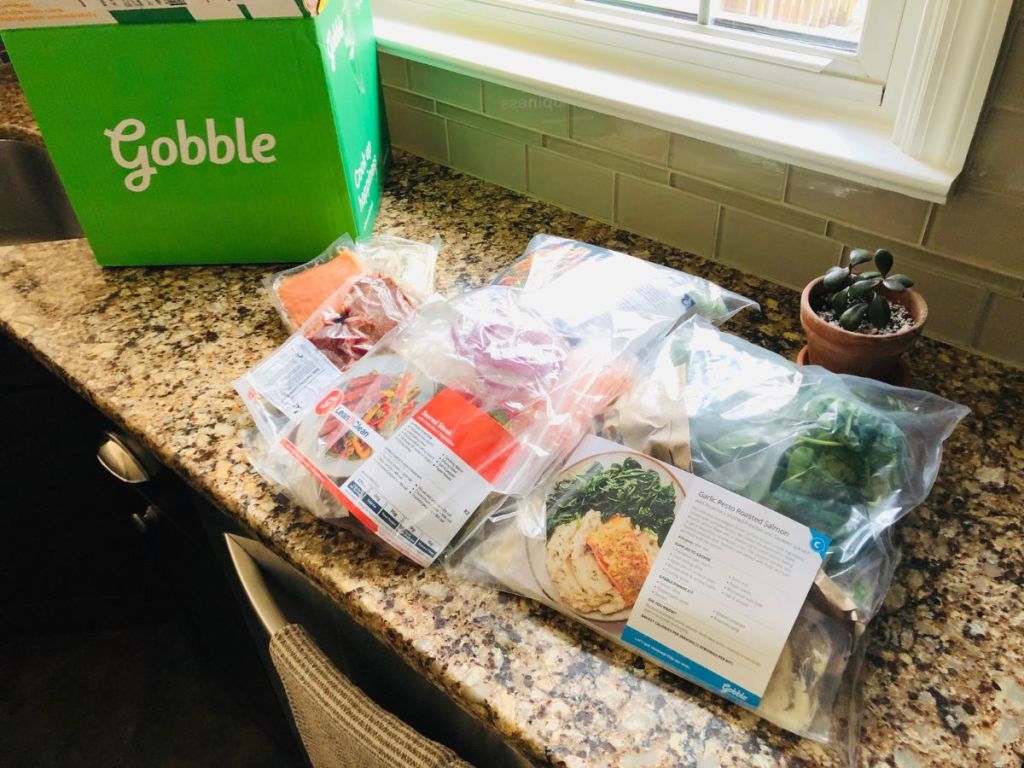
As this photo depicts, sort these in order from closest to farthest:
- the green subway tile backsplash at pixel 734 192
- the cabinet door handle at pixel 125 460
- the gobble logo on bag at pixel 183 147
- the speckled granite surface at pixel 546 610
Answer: the speckled granite surface at pixel 546 610, the green subway tile backsplash at pixel 734 192, the gobble logo on bag at pixel 183 147, the cabinet door handle at pixel 125 460

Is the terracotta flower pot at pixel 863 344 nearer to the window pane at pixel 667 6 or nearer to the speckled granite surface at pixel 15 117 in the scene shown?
the window pane at pixel 667 6

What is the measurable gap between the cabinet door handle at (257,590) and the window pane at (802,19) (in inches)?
31.6

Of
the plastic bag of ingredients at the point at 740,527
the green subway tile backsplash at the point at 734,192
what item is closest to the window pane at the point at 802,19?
the green subway tile backsplash at the point at 734,192

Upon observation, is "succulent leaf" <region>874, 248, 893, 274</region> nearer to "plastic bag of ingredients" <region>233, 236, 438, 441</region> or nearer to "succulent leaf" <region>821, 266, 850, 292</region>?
"succulent leaf" <region>821, 266, 850, 292</region>

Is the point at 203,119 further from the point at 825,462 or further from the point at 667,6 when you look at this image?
the point at 825,462

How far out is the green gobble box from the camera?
83 centimetres

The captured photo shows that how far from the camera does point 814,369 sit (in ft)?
2.35

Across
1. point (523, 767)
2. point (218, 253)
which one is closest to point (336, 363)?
point (218, 253)

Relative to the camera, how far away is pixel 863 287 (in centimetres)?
70

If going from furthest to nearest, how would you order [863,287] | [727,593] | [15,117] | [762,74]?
1. [15,117]
2. [762,74]
3. [863,287]
4. [727,593]

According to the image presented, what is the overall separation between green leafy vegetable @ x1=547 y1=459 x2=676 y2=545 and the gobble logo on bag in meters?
0.54

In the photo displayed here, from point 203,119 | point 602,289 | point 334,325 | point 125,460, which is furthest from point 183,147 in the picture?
point 602,289

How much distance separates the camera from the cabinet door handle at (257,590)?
29.7 inches

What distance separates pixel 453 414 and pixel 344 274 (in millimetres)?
306
